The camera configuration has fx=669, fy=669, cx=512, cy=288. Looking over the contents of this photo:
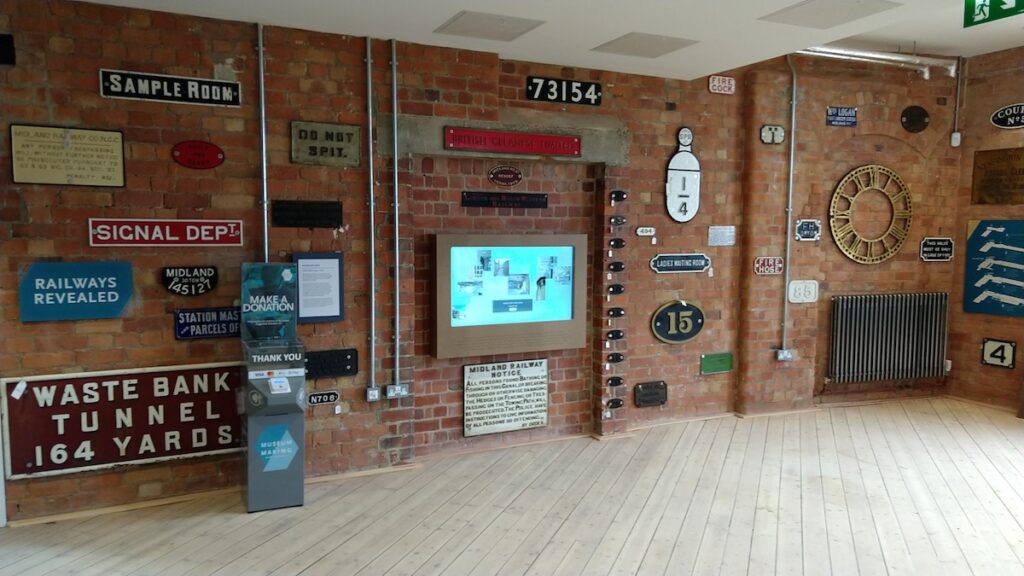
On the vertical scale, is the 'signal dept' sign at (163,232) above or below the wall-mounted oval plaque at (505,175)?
below

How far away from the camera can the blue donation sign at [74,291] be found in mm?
3646

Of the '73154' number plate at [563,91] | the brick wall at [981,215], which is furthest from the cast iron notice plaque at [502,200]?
the brick wall at [981,215]

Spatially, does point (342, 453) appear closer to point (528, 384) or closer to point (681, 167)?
point (528, 384)

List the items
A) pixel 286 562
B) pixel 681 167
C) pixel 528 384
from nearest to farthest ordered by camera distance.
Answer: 1. pixel 286 562
2. pixel 528 384
3. pixel 681 167

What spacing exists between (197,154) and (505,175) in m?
2.06

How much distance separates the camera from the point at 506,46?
4516 millimetres

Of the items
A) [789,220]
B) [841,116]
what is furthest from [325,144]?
[841,116]

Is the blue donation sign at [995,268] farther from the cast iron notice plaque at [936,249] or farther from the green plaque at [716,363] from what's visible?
the green plaque at [716,363]

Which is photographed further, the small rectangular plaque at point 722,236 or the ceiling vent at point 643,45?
the small rectangular plaque at point 722,236

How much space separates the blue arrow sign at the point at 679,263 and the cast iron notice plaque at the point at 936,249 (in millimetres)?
2409

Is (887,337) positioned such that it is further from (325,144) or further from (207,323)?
(207,323)

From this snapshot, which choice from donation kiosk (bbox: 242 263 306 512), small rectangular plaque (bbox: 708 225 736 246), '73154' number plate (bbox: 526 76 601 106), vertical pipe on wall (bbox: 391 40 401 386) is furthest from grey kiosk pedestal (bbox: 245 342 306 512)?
small rectangular plaque (bbox: 708 225 736 246)

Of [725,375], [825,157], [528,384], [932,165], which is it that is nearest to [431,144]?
[528,384]

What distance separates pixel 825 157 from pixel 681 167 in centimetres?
153
